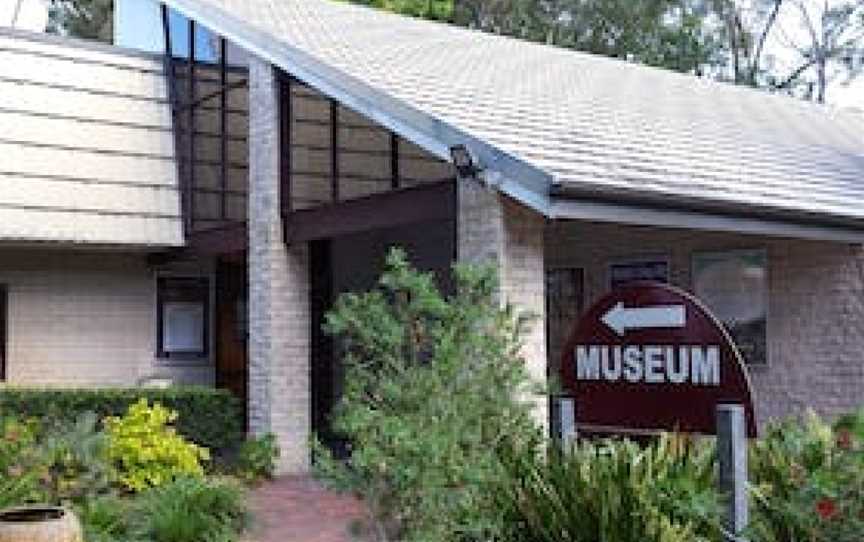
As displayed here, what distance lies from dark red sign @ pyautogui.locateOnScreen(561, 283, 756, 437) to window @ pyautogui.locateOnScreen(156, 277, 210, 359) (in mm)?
12344

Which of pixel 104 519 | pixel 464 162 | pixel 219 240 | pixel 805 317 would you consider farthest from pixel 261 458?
pixel 805 317

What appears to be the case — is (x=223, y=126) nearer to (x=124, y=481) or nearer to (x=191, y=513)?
(x=124, y=481)

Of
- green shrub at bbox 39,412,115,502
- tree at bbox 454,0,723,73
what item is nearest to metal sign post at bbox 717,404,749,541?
green shrub at bbox 39,412,115,502

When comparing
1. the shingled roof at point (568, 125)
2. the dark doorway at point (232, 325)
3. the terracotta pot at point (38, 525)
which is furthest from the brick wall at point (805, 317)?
the terracotta pot at point (38, 525)

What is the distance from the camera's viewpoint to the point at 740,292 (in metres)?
14.8

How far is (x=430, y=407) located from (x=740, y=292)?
354 inches

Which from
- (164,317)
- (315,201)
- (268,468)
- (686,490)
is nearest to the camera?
(686,490)

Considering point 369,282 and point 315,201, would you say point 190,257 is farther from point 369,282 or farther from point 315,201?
point 369,282

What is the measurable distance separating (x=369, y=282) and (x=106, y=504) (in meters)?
9.87

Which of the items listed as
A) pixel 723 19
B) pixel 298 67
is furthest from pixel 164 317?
pixel 723 19

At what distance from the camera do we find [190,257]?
16.7 metres

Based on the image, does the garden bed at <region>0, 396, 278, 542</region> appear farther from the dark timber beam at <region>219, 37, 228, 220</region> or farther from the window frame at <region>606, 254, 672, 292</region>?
the window frame at <region>606, 254, 672, 292</region>

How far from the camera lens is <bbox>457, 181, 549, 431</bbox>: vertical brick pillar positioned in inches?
418

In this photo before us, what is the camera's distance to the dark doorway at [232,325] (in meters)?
17.9
